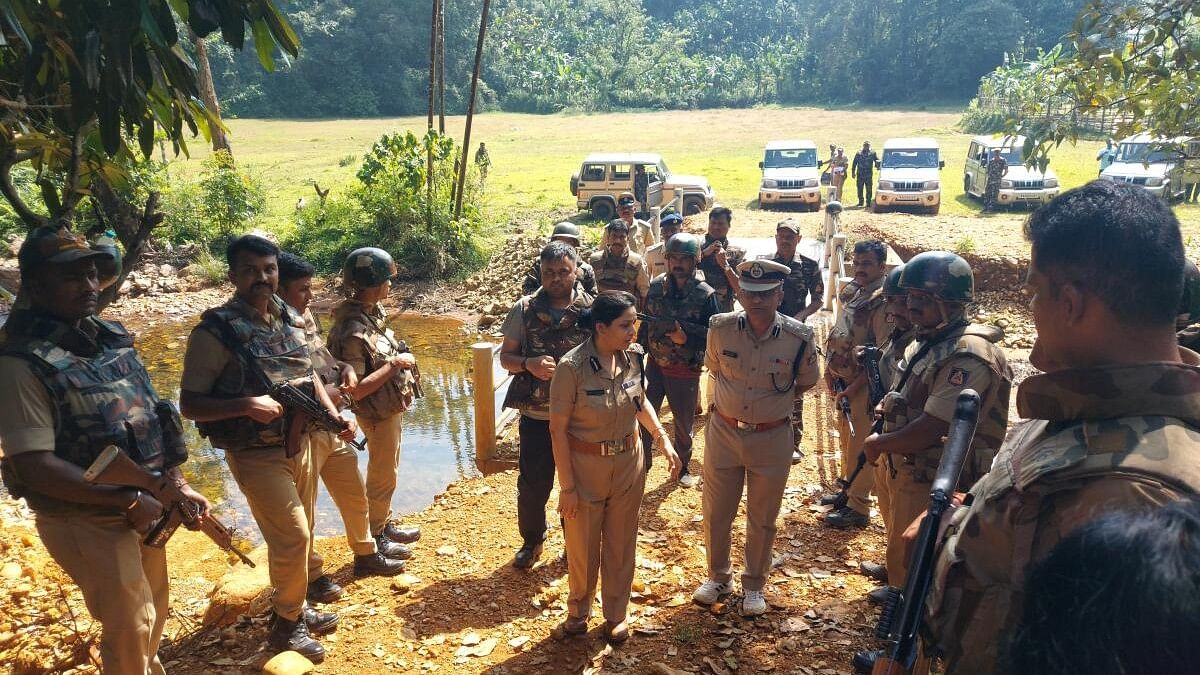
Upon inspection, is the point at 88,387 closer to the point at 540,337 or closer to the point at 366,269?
the point at 366,269

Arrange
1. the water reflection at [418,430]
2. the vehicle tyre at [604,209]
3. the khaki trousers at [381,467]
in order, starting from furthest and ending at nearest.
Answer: the vehicle tyre at [604,209]
the water reflection at [418,430]
the khaki trousers at [381,467]

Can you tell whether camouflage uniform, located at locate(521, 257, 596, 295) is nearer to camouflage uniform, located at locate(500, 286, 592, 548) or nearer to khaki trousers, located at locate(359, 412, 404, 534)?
camouflage uniform, located at locate(500, 286, 592, 548)

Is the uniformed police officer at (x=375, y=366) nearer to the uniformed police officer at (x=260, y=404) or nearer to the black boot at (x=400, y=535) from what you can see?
the black boot at (x=400, y=535)

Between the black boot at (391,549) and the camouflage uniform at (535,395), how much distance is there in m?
0.79

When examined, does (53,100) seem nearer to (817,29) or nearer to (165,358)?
(165,358)

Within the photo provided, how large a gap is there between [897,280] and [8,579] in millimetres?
5321

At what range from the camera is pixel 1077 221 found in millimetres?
1612

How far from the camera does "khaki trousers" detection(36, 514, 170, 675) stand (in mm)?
2887

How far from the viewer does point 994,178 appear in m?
18.5

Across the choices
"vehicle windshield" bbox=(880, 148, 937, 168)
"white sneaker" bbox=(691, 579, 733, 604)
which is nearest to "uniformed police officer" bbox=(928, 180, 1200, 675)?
"white sneaker" bbox=(691, 579, 733, 604)

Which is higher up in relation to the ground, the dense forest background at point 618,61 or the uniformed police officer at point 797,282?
the dense forest background at point 618,61

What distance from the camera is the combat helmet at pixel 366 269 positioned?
175 inches

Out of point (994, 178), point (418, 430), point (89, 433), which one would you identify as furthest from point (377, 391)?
point (994, 178)

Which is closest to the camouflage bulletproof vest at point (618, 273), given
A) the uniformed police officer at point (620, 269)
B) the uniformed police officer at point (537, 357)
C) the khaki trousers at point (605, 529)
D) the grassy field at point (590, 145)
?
the uniformed police officer at point (620, 269)
